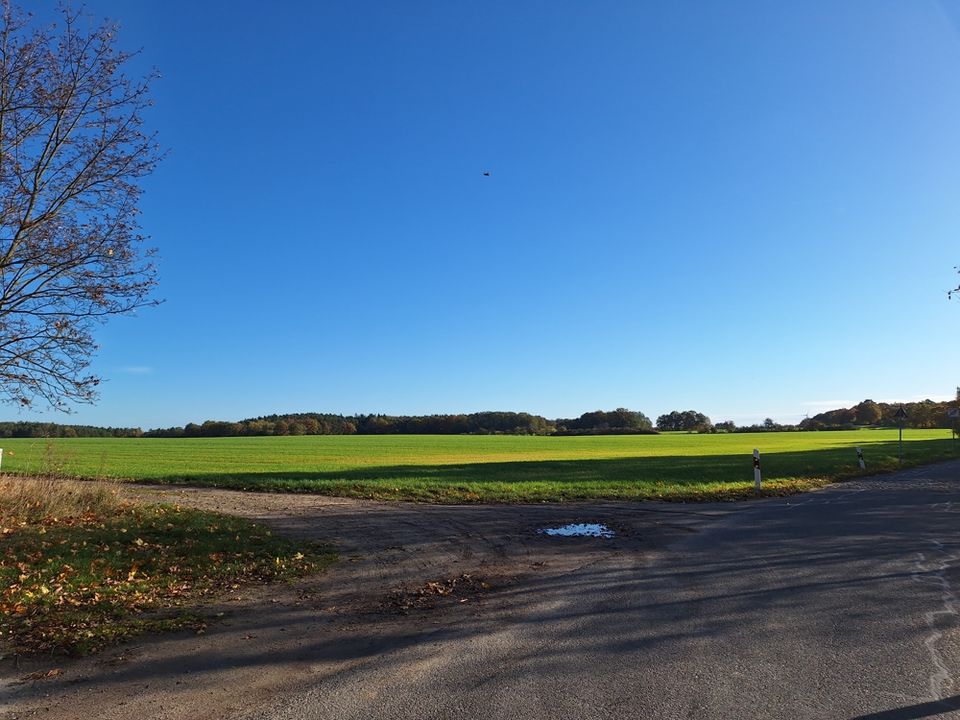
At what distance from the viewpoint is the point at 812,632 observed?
18.5 feet

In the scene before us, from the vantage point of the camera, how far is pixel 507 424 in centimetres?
13138

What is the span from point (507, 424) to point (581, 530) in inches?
4730

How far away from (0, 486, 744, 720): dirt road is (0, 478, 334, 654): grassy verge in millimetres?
500

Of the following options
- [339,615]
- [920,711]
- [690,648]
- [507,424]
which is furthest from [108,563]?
[507,424]

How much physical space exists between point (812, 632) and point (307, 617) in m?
4.82

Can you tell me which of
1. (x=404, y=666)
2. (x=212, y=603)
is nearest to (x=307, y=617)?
(x=212, y=603)

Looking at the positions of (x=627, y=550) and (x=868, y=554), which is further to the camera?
(x=627, y=550)

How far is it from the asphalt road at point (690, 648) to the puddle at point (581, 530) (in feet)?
6.89

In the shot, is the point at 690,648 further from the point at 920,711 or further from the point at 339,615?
the point at 339,615

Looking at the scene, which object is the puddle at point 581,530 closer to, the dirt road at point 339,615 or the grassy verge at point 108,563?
the dirt road at point 339,615

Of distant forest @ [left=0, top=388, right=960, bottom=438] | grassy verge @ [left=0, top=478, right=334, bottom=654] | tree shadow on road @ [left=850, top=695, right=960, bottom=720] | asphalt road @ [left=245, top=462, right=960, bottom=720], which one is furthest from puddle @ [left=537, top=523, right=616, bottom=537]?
distant forest @ [left=0, top=388, right=960, bottom=438]

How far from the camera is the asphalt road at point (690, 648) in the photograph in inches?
166

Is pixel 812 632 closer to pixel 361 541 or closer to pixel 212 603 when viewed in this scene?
pixel 212 603

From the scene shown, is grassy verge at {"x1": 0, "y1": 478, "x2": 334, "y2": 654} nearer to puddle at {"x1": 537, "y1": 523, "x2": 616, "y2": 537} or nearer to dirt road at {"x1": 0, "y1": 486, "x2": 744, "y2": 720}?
dirt road at {"x1": 0, "y1": 486, "x2": 744, "y2": 720}
